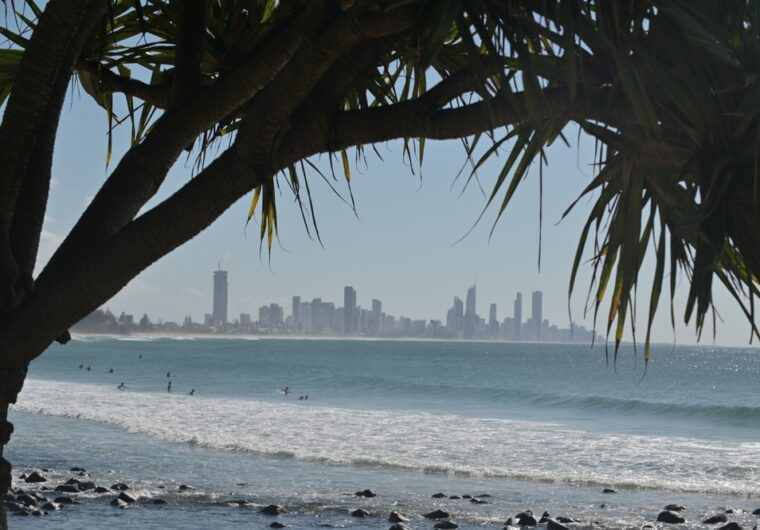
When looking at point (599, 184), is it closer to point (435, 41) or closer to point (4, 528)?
point (435, 41)

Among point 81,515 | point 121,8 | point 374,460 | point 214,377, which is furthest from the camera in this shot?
point 214,377

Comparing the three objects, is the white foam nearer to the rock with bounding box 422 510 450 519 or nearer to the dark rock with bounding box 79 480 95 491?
the rock with bounding box 422 510 450 519

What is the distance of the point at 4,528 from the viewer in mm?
2357

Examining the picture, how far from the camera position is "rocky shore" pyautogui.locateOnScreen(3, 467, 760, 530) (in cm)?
902

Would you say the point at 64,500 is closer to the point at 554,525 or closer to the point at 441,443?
the point at 554,525

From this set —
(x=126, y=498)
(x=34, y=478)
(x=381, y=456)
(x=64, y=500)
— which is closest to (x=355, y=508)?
(x=126, y=498)

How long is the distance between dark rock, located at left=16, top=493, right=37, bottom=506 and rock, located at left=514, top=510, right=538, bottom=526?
4.50m

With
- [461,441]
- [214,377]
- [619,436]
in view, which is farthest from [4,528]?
[214,377]

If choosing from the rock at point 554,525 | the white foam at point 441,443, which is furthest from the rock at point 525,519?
the white foam at point 441,443

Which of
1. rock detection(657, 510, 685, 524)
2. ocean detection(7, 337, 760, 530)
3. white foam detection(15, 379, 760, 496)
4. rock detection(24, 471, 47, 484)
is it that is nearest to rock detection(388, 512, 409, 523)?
ocean detection(7, 337, 760, 530)

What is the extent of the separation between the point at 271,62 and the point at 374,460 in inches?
502

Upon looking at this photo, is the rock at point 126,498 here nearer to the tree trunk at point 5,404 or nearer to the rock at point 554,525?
the rock at point 554,525

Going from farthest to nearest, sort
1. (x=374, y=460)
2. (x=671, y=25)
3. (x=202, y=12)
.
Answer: (x=374, y=460), (x=202, y=12), (x=671, y=25)

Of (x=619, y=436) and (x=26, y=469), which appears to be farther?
(x=619, y=436)
